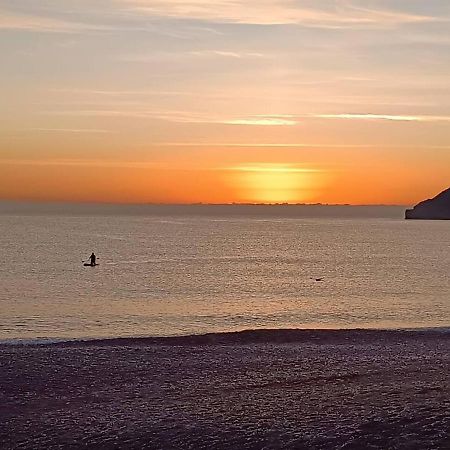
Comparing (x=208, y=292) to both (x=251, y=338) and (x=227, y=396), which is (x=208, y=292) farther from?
(x=227, y=396)

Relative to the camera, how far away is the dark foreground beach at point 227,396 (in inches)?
657

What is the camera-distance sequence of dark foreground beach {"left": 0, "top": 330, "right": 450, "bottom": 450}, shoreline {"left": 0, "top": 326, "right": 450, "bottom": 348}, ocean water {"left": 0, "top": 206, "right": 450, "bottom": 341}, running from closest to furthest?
dark foreground beach {"left": 0, "top": 330, "right": 450, "bottom": 450} < shoreline {"left": 0, "top": 326, "right": 450, "bottom": 348} < ocean water {"left": 0, "top": 206, "right": 450, "bottom": 341}

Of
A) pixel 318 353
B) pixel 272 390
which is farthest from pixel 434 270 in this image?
pixel 272 390

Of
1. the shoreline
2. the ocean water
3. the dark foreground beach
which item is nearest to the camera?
the dark foreground beach

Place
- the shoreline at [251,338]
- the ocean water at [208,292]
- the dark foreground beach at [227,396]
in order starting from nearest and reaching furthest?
the dark foreground beach at [227,396] → the shoreline at [251,338] → the ocean water at [208,292]

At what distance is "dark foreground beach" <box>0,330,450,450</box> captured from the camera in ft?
54.7

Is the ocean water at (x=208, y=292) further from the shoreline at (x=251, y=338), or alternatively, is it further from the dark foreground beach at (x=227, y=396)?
the dark foreground beach at (x=227, y=396)

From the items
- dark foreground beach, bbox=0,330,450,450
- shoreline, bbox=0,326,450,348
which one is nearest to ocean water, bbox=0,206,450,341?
shoreline, bbox=0,326,450,348

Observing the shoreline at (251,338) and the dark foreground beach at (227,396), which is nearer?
the dark foreground beach at (227,396)

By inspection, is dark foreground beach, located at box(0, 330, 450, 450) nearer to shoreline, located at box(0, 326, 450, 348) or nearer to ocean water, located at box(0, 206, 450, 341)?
shoreline, located at box(0, 326, 450, 348)

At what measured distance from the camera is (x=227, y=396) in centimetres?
2089

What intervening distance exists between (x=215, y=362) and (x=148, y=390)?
5.20 meters

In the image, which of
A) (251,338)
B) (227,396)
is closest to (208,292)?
(251,338)

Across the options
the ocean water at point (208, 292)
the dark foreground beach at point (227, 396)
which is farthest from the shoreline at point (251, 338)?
the ocean water at point (208, 292)
